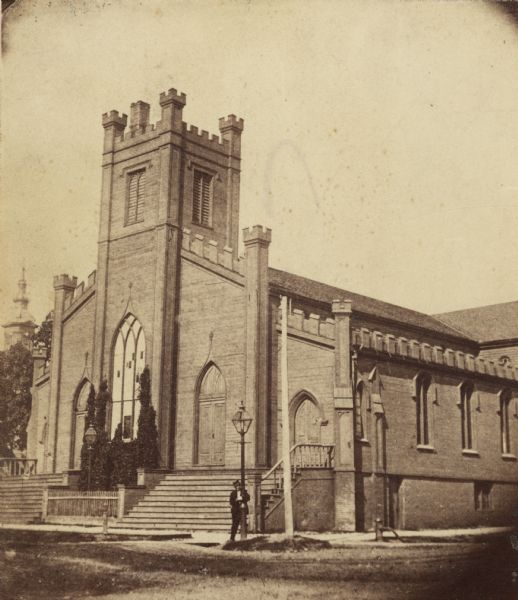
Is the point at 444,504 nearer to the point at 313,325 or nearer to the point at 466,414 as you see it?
the point at 466,414

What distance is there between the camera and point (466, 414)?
38.4 meters

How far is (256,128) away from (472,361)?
20.9 metres

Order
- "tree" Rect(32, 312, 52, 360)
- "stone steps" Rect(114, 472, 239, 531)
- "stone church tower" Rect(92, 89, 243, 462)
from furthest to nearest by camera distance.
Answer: "tree" Rect(32, 312, 52, 360)
"stone church tower" Rect(92, 89, 243, 462)
"stone steps" Rect(114, 472, 239, 531)

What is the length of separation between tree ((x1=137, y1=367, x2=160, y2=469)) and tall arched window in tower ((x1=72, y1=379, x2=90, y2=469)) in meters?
4.99

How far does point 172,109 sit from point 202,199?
13.8 feet

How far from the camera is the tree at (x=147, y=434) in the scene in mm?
34969

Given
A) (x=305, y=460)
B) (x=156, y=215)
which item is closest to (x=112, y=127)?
(x=156, y=215)

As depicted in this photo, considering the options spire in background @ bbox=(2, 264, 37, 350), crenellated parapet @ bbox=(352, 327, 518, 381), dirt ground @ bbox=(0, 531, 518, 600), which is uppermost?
crenellated parapet @ bbox=(352, 327, 518, 381)

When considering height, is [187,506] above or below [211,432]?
below

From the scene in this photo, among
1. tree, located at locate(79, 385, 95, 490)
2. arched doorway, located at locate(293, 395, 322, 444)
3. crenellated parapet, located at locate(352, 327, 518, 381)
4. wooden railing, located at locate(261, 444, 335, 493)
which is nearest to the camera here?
wooden railing, located at locate(261, 444, 335, 493)

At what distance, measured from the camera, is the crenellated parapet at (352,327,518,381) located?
3319cm

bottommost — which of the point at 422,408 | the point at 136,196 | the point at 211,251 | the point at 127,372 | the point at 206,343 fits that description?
the point at 422,408

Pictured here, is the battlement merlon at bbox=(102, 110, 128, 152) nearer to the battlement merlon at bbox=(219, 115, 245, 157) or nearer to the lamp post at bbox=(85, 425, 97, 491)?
the battlement merlon at bbox=(219, 115, 245, 157)

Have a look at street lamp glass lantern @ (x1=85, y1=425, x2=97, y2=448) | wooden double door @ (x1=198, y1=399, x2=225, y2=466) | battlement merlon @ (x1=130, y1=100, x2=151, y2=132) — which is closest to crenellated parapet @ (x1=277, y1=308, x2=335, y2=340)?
wooden double door @ (x1=198, y1=399, x2=225, y2=466)
